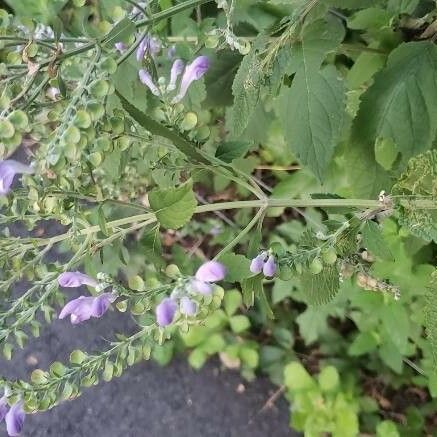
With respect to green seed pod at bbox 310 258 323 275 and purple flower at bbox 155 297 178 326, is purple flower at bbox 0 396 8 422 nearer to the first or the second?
purple flower at bbox 155 297 178 326

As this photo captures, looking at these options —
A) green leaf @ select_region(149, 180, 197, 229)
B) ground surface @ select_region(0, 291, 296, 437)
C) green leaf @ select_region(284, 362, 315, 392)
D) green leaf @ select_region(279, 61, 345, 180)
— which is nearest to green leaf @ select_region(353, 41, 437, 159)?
green leaf @ select_region(279, 61, 345, 180)

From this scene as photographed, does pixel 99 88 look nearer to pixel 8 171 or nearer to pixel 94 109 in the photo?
pixel 94 109

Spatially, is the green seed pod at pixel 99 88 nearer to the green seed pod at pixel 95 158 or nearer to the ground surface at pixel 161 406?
the green seed pod at pixel 95 158

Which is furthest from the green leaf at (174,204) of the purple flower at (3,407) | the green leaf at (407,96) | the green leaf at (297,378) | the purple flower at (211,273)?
the green leaf at (297,378)

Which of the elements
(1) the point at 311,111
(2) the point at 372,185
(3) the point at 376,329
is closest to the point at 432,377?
(3) the point at 376,329

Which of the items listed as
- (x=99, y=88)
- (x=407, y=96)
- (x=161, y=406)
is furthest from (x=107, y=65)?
(x=161, y=406)

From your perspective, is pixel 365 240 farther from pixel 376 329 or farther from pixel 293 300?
pixel 293 300
